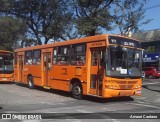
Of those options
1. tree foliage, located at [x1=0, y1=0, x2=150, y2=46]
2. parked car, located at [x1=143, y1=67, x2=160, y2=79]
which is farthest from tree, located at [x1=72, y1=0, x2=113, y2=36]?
parked car, located at [x1=143, y1=67, x2=160, y2=79]

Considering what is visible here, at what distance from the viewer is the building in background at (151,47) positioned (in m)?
47.1

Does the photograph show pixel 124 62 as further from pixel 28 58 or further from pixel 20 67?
pixel 20 67

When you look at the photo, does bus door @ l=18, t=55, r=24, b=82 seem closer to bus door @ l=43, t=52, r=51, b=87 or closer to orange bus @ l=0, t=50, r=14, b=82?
orange bus @ l=0, t=50, r=14, b=82

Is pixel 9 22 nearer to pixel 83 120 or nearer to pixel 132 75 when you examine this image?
pixel 132 75

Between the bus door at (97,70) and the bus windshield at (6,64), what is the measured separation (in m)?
13.5

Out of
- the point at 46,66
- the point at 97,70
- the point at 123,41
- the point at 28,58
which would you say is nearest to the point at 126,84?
the point at 97,70

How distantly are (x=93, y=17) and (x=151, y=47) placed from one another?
24.0 m

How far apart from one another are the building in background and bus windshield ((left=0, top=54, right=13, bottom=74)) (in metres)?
23.7

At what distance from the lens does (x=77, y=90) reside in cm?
1645

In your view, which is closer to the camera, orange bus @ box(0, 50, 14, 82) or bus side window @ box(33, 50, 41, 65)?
bus side window @ box(33, 50, 41, 65)

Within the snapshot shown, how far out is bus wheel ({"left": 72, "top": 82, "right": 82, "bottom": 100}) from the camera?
53.5ft

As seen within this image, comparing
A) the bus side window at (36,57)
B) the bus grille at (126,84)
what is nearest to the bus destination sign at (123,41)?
the bus grille at (126,84)

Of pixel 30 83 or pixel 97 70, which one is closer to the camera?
pixel 97 70

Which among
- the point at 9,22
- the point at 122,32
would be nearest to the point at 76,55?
the point at 122,32
